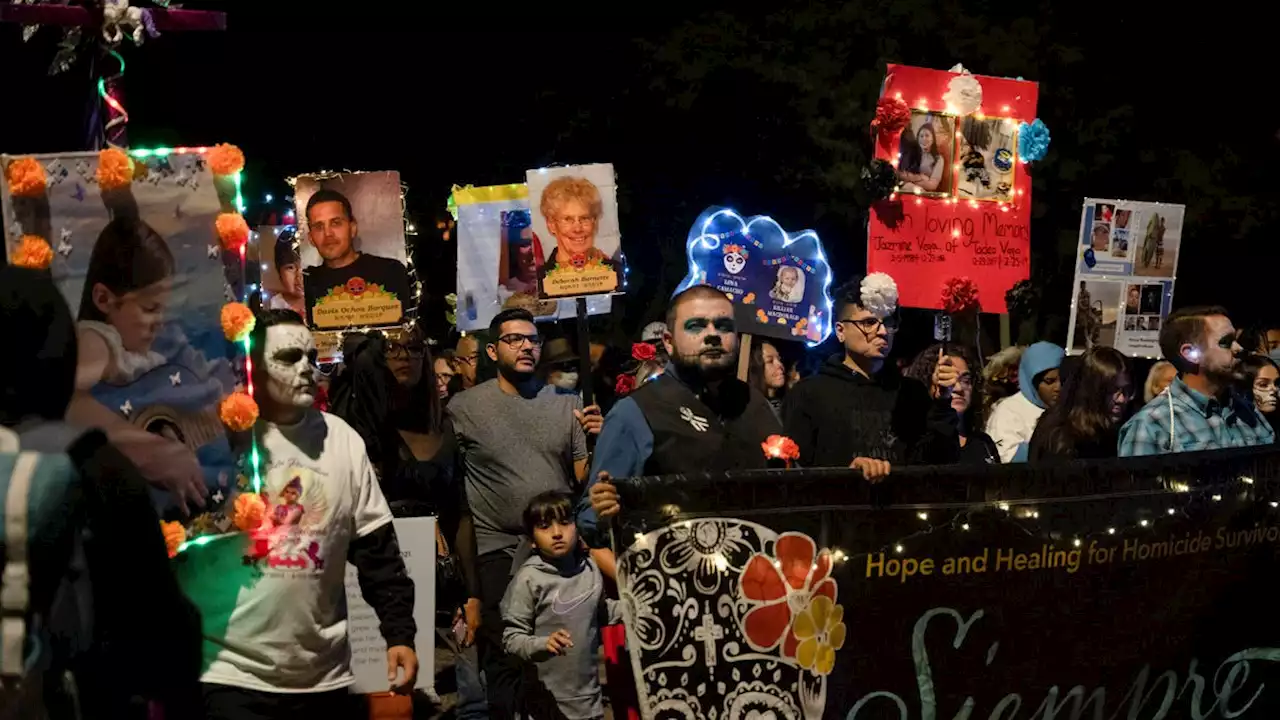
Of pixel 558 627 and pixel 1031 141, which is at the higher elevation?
pixel 1031 141

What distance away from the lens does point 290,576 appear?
18.2ft

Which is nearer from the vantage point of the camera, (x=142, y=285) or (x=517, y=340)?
(x=142, y=285)

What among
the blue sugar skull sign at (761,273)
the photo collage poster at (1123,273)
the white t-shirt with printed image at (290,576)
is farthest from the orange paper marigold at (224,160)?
the photo collage poster at (1123,273)

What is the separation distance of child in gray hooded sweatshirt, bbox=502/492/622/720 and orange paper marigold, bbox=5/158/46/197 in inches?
128

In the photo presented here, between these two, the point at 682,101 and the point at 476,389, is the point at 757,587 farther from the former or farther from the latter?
the point at 682,101

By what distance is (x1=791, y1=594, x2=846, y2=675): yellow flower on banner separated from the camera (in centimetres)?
650

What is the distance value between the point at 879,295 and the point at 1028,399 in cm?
311

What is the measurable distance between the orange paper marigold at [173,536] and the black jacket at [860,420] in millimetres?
3085

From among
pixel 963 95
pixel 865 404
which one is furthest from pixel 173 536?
Result: pixel 963 95

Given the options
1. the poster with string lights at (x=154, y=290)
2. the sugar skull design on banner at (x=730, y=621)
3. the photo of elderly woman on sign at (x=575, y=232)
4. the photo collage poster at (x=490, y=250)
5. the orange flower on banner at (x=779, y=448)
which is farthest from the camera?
the photo collage poster at (x=490, y=250)

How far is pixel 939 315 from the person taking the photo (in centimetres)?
1049

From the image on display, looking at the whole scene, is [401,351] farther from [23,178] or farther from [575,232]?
[23,178]

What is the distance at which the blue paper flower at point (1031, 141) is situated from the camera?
10.5m

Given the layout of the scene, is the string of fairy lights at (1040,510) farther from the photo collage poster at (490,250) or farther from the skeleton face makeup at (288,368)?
the photo collage poster at (490,250)
